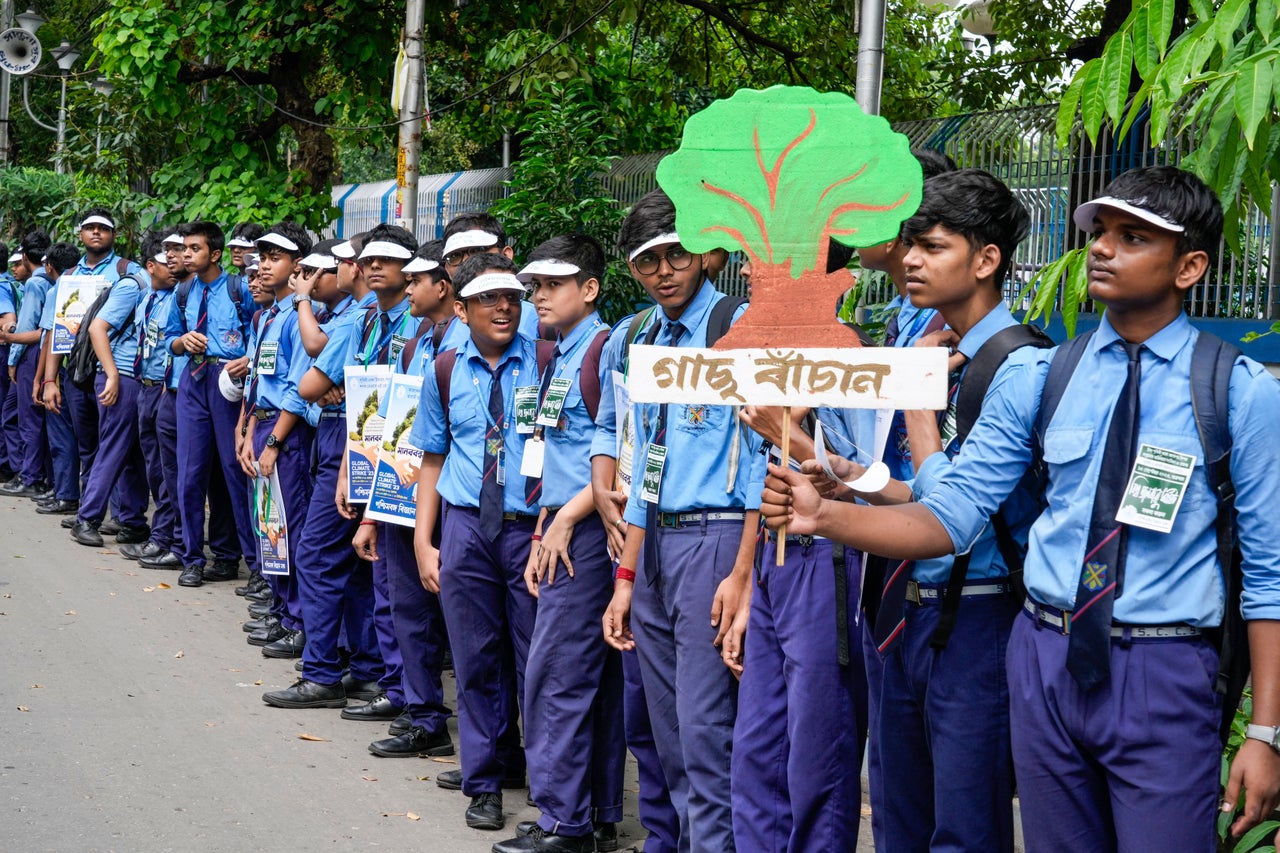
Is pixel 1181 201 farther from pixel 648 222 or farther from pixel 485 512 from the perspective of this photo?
pixel 485 512

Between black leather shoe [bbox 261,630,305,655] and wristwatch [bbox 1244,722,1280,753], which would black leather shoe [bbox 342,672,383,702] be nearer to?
black leather shoe [bbox 261,630,305,655]

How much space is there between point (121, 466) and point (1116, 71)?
935cm

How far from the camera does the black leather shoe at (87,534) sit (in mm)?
11102

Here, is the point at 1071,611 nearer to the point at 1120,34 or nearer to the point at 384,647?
the point at 1120,34

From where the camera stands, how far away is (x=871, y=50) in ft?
19.3

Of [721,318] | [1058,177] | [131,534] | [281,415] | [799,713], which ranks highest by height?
[1058,177]

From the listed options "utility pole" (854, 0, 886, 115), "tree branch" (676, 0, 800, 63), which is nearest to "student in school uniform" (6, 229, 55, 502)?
"tree branch" (676, 0, 800, 63)

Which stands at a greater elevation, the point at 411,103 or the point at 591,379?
the point at 411,103

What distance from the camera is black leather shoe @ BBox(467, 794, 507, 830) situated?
547cm

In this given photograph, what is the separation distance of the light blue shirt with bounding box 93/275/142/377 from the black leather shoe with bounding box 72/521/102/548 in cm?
127

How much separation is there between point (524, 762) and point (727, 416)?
235 centimetres

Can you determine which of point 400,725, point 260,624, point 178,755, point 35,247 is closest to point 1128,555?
point 400,725

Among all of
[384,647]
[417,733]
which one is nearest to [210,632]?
[384,647]

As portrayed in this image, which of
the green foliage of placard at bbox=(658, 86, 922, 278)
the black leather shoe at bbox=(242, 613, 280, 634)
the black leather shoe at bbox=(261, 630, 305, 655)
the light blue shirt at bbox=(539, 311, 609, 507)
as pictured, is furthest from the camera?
the black leather shoe at bbox=(242, 613, 280, 634)
